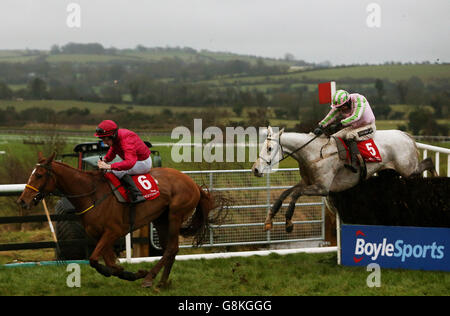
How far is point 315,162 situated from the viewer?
7766mm

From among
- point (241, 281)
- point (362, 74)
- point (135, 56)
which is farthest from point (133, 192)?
point (135, 56)

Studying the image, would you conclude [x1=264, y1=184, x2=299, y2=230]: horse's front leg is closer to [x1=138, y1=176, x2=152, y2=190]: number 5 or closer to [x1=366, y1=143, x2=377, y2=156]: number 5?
[x1=366, y1=143, x2=377, y2=156]: number 5

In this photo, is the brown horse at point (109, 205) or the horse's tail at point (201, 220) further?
the horse's tail at point (201, 220)

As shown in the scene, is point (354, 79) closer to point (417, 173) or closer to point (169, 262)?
point (417, 173)

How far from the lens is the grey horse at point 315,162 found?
24.8 feet

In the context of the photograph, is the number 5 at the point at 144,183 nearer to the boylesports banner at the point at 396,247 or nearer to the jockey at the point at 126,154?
the jockey at the point at 126,154

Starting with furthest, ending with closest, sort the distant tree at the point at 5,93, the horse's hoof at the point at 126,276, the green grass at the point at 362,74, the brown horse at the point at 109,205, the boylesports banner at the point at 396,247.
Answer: the distant tree at the point at 5,93, the green grass at the point at 362,74, the boylesports banner at the point at 396,247, the horse's hoof at the point at 126,276, the brown horse at the point at 109,205

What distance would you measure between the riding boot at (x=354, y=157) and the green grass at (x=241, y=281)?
137cm

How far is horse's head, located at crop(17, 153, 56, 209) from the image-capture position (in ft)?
18.7

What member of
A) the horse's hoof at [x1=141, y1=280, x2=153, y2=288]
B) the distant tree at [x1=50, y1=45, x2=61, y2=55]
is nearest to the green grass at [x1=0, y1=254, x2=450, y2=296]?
the horse's hoof at [x1=141, y1=280, x2=153, y2=288]

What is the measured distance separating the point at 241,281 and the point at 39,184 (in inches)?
105

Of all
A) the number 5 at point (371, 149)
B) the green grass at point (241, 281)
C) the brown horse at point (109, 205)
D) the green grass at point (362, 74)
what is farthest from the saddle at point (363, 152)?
the green grass at point (362, 74)
